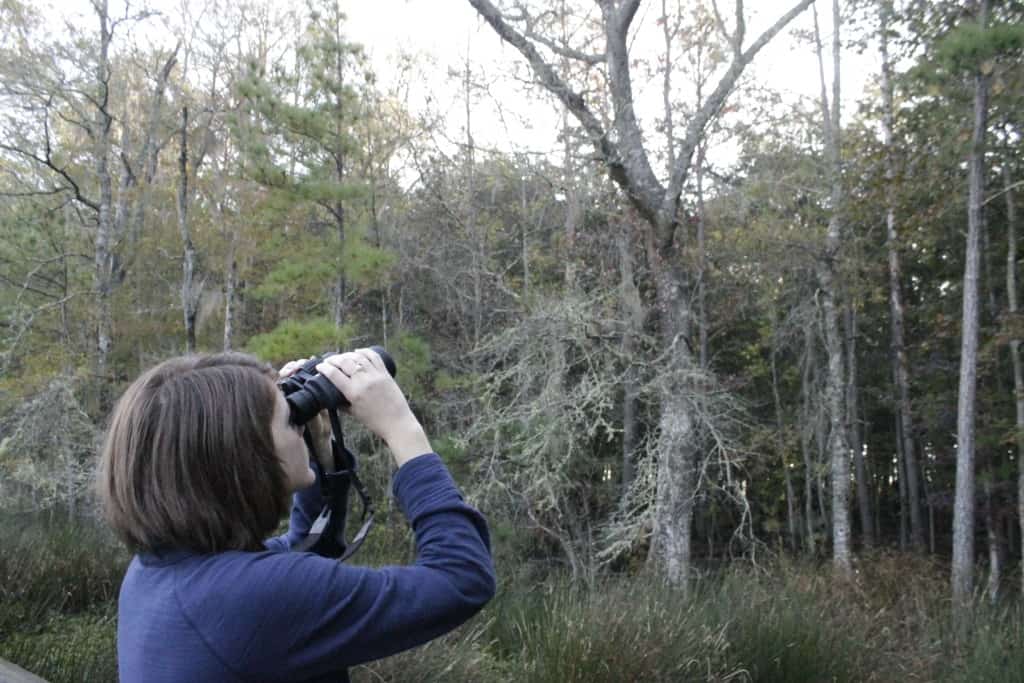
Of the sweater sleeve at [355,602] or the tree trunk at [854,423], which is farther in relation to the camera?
the tree trunk at [854,423]

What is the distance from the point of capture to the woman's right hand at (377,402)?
1.23 m

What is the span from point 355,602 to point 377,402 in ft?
0.97

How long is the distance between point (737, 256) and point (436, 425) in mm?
7922

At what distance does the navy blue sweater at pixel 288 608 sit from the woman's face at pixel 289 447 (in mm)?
138

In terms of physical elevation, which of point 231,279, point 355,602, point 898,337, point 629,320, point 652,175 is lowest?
point 355,602

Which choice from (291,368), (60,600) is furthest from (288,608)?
(60,600)

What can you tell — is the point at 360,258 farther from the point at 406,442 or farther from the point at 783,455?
the point at 406,442

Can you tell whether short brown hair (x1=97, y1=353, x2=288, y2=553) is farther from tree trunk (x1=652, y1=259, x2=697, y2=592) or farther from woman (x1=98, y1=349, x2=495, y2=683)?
tree trunk (x1=652, y1=259, x2=697, y2=592)

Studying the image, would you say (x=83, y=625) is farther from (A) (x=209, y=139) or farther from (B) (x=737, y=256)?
(B) (x=737, y=256)

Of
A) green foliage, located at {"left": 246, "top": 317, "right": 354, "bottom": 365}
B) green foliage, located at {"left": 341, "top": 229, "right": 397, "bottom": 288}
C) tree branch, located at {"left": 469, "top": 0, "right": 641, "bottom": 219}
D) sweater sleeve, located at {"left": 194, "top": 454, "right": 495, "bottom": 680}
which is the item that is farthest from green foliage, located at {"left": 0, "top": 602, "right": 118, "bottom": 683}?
green foliage, located at {"left": 341, "top": 229, "right": 397, "bottom": 288}

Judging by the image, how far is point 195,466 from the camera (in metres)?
1.10

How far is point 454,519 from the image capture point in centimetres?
116

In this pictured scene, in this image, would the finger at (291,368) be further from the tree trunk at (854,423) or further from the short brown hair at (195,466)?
the tree trunk at (854,423)

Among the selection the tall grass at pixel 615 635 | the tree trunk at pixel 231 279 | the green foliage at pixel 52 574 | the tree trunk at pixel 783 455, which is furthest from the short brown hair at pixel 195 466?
the tree trunk at pixel 783 455
